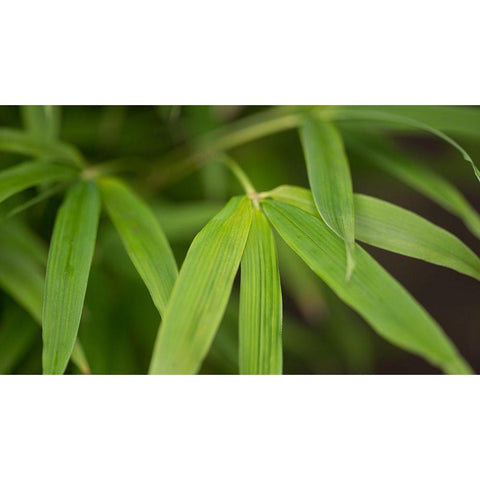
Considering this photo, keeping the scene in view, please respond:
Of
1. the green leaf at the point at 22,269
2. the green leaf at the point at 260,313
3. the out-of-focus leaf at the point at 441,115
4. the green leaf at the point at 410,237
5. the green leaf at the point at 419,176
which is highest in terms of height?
the out-of-focus leaf at the point at 441,115

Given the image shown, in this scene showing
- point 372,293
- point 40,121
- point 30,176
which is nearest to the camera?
point 372,293

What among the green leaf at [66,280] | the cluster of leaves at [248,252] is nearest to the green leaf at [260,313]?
the cluster of leaves at [248,252]

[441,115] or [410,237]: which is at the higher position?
[441,115]

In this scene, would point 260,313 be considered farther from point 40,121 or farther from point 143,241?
point 40,121

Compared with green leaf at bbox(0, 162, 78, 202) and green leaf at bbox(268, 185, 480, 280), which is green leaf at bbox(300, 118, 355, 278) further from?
green leaf at bbox(0, 162, 78, 202)

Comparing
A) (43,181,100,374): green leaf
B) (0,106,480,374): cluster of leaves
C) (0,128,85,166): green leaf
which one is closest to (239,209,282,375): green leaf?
(0,106,480,374): cluster of leaves

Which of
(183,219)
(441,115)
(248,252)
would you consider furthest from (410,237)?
(183,219)

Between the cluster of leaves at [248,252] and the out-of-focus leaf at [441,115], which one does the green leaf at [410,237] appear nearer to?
the cluster of leaves at [248,252]
